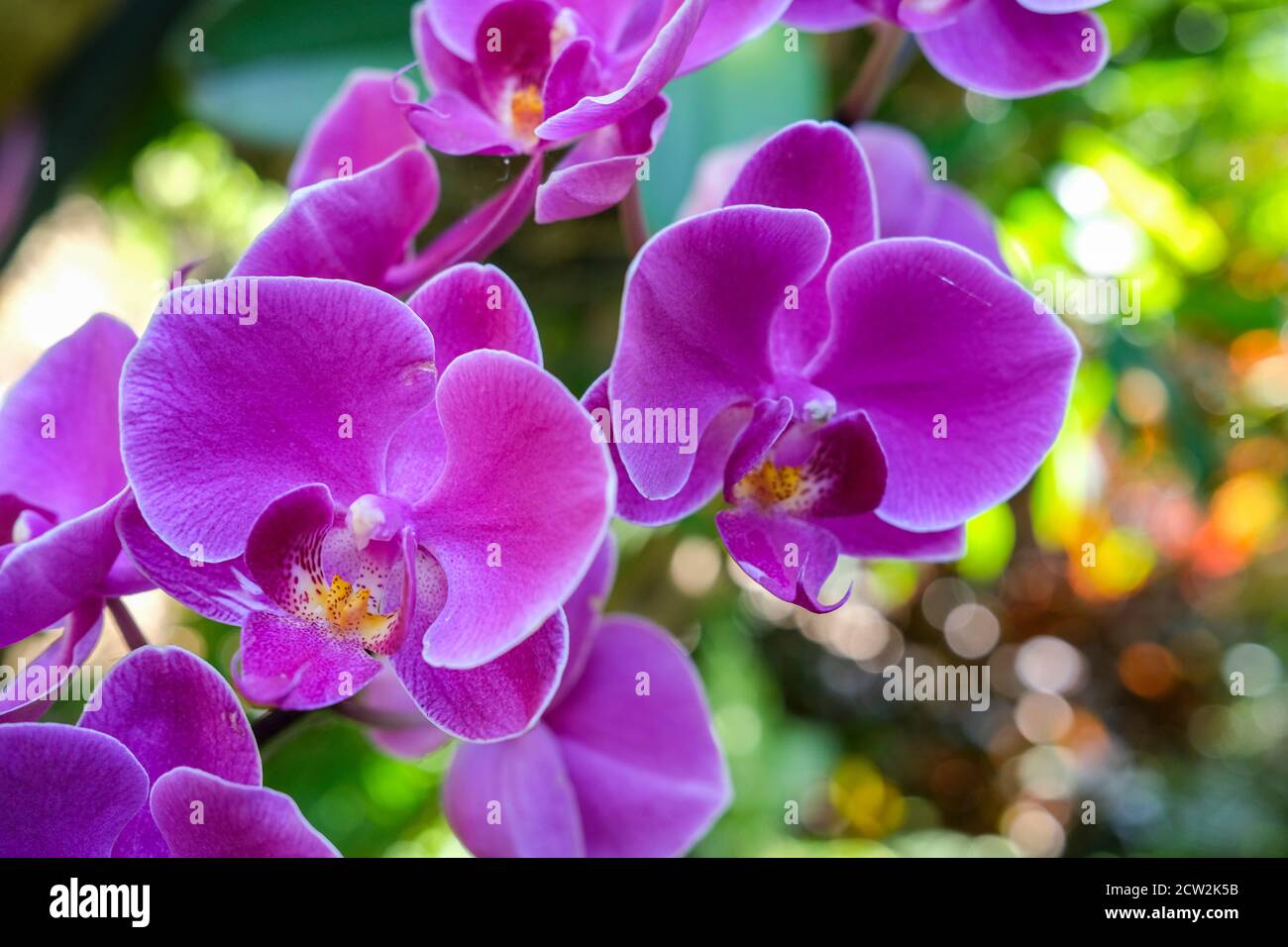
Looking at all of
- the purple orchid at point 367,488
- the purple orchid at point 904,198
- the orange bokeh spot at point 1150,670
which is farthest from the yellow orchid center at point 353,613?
the orange bokeh spot at point 1150,670

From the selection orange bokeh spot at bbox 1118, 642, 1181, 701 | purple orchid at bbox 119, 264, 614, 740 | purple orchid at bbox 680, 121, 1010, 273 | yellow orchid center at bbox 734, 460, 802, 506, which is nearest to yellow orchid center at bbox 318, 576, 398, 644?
purple orchid at bbox 119, 264, 614, 740

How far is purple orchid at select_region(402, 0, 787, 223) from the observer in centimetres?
37

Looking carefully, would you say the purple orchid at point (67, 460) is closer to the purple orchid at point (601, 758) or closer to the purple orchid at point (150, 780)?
the purple orchid at point (150, 780)

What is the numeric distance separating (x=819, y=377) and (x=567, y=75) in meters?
0.15

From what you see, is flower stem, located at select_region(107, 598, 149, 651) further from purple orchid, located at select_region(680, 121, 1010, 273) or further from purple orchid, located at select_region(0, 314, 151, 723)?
purple orchid, located at select_region(680, 121, 1010, 273)

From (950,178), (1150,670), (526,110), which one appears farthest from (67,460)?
(1150,670)

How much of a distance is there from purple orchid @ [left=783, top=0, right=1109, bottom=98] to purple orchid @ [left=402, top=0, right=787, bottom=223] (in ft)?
0.27

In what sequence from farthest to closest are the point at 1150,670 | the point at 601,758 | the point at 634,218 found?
the point at 1150,670 < the point at 601,758 < the point at 634,218

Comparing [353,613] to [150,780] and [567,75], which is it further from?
[567,75]

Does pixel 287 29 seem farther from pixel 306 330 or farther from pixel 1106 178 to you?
pixel 1106 178

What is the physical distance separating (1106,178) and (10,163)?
3.80ft

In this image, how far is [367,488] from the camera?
39 cm

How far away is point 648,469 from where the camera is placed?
1.22ft
